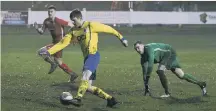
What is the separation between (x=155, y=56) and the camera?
38.3 feet

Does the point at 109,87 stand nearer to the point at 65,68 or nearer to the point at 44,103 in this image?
the point at 65,68

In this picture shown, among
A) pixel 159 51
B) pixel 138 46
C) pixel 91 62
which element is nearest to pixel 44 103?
pixel 91 62

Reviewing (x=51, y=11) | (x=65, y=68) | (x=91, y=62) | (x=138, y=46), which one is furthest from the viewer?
(x=65, y=68)

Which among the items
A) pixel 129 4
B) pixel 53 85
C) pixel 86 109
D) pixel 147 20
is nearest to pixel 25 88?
pixel 53 85

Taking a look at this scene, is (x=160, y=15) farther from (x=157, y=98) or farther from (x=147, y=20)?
(x=157, y=98)

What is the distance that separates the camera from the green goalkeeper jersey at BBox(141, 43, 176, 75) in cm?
1136

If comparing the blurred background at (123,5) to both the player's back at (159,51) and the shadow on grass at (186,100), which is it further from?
the shadow on grass at (186,100)

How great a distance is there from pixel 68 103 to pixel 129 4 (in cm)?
5117

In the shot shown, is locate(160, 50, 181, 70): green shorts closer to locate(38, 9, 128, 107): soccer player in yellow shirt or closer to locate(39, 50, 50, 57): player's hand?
locate(38, 9, 128, 107): soccer player in yellow shirt

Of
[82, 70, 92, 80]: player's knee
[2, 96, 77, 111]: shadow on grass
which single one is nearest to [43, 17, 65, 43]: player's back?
[2, 96, 77, 111]: shadow on grass

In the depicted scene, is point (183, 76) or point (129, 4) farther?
point (129, 4)

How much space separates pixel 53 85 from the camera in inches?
542

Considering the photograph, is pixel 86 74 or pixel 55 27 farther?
pixel 55 27

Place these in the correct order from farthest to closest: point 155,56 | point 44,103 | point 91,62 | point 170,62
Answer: point 170,62, point 155,56, point 44,103, point 91,62
